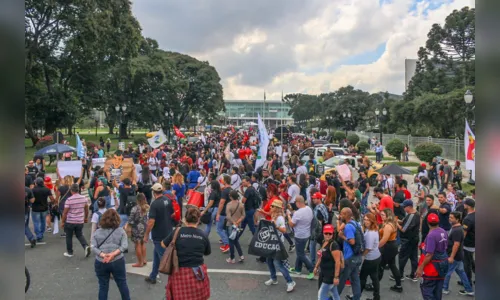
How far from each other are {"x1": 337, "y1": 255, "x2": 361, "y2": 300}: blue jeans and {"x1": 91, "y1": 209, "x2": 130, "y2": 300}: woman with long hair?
3214 mm

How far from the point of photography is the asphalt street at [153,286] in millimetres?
7129

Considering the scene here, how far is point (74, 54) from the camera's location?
35.4 m

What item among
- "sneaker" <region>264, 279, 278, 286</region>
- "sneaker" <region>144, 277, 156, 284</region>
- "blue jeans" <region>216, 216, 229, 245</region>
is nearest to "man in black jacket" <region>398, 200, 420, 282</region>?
"sneaker" <region>264, 279, 278, 286</region>

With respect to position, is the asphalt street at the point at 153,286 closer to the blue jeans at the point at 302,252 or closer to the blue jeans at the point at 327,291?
the blue jeans at the point at 302,252

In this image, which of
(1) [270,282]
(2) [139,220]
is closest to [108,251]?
(2) [139,220]

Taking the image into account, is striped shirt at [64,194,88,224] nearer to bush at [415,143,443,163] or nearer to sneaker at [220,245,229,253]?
sneaker at [220,245,229,253]

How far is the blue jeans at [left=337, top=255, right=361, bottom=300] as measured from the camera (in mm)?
6102

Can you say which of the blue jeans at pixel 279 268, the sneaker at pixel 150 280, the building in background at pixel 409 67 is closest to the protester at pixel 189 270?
the blue jeans at pixel 279 268

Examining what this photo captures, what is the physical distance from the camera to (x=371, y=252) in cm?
634

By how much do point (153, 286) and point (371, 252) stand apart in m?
3.89

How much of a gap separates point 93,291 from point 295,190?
5312 millimetres

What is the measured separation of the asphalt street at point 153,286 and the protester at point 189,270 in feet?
6.54

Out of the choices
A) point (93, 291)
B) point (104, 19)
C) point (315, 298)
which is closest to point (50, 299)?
point (93, 291)
